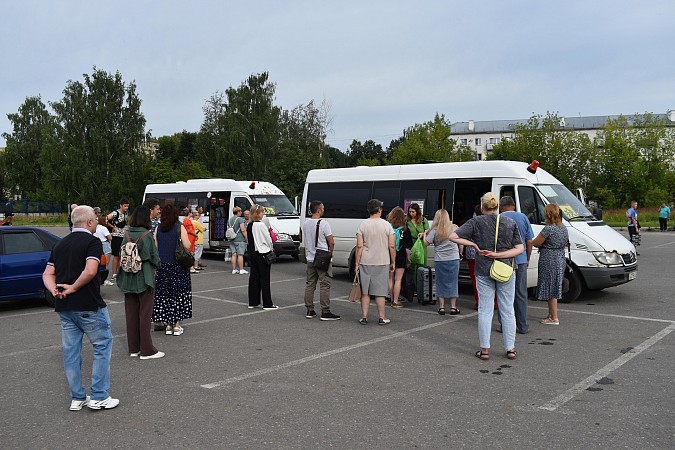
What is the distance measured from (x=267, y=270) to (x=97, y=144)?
48.0 metres

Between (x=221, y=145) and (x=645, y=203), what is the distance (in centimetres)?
3680

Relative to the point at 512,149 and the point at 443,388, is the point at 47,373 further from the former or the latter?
Answer: the point at 512,149

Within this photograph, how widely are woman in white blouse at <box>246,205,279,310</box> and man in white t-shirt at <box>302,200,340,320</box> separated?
Result: 2.37 feet

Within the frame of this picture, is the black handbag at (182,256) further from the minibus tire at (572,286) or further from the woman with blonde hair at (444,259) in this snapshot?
the minibus tire at (572,286)

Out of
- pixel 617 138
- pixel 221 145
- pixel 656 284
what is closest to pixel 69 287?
pixel 656 284

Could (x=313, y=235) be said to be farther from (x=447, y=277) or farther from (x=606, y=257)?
(x=606, y=257)

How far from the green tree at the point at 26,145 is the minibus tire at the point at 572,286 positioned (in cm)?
6915

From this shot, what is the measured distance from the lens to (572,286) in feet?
32.1

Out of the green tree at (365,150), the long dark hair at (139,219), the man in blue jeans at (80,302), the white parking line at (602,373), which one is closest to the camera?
the man in blue jeans at (80,302)

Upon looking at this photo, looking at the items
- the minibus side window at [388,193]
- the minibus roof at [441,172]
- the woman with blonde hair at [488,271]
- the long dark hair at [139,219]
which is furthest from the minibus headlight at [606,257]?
the long dark hair at [139,219]

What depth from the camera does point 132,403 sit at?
16.4ft

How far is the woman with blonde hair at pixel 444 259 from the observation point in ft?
28.8

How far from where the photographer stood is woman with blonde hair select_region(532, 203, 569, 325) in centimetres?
794

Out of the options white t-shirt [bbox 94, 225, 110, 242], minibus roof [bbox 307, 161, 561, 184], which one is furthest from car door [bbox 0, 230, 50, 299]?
minibus roof [bbox 307, 161, 561, 184]
